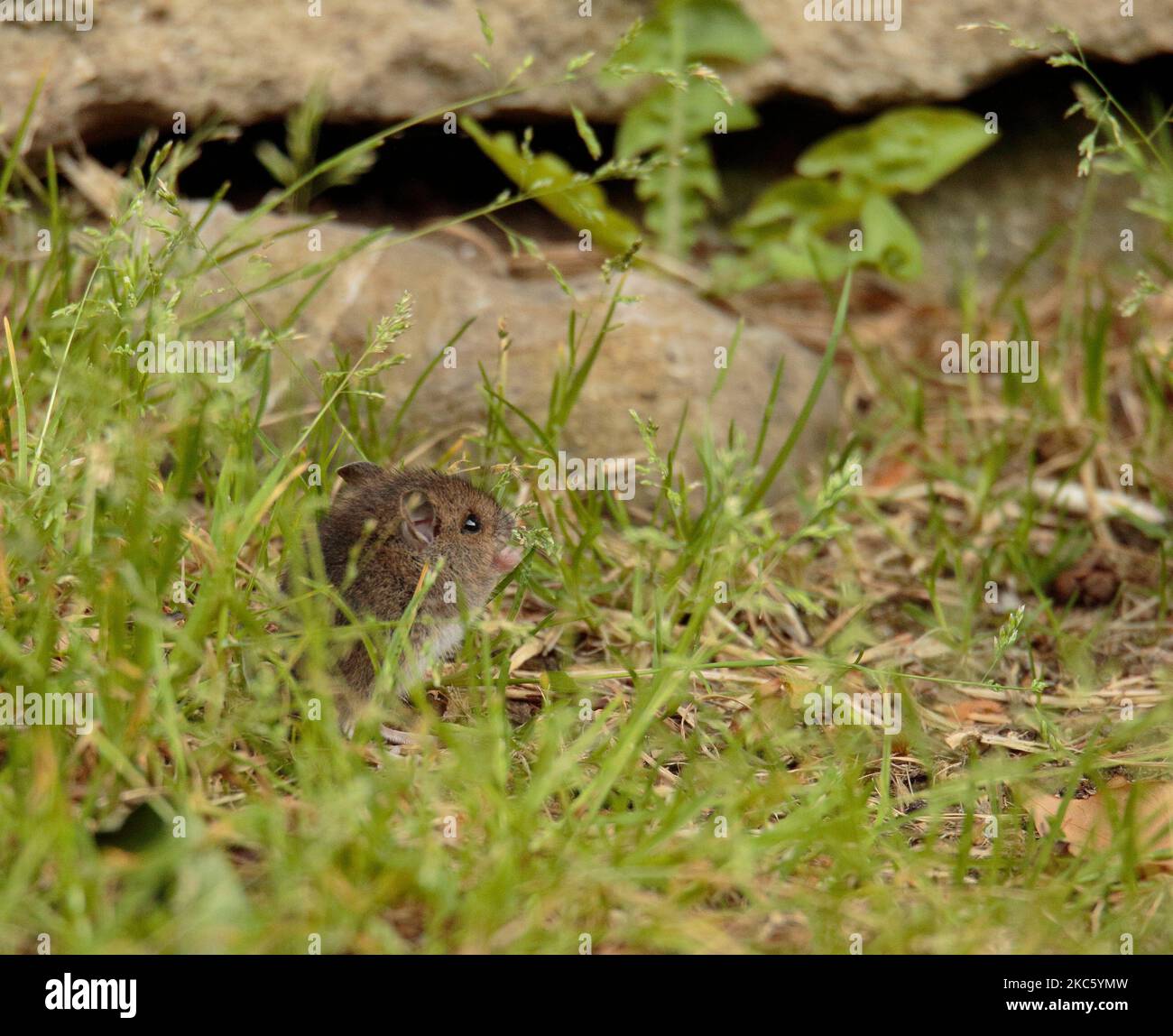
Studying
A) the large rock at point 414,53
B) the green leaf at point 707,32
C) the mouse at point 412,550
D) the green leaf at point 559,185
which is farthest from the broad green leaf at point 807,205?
the mouse at point 412,550

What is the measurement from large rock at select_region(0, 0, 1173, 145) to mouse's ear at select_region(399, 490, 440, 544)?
8.42ft

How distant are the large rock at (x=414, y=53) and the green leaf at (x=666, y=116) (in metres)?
0.22

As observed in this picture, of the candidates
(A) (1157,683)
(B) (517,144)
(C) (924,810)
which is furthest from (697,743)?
(B) (517,144)

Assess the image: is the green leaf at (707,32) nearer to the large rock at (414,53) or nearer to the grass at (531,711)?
the large rock at (414,53)

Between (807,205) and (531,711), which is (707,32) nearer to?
(807,205)

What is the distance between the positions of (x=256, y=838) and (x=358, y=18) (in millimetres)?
4672

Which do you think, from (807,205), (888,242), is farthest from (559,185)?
(888,242)

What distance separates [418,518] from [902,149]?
12.1 ft

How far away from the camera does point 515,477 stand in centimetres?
512

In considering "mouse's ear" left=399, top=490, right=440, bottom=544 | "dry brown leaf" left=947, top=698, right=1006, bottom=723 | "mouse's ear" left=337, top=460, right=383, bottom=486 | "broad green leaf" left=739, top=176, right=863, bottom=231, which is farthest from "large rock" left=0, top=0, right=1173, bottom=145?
"dry brown leaf" left=947, top=698, right=1006, bottom=723

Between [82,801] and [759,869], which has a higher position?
[82,801]

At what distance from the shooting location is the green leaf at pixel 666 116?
22.2 ft

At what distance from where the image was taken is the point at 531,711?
14.4 ft
